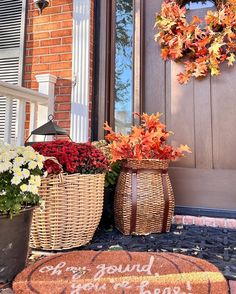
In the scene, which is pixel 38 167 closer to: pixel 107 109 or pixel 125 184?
pixel 125 184

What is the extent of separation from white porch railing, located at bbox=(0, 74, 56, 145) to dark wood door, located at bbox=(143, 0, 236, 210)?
85cm

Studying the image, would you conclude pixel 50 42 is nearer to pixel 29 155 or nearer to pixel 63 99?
pixel 63 99

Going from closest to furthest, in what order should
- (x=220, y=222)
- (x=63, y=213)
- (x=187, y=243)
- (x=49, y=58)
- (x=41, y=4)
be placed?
(x=63, y=213) < (x=187, y=243) < (x=220, y=222) < (x=41, y=4) < (x=49, y=58)

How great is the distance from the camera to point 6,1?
2.81 meters

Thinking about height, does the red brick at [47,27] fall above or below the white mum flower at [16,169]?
above

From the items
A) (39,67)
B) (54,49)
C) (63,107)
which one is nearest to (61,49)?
(54,49)

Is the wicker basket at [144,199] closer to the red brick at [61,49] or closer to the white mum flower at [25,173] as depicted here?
the white mum flower at [25,173]

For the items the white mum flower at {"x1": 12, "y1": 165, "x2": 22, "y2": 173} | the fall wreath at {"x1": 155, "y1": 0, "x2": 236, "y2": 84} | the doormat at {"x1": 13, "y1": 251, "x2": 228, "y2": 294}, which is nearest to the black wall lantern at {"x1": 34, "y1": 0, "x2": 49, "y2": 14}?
the fall wreath at {"x1": 155, "y1": 0, "x2": 236, "y2": 84}

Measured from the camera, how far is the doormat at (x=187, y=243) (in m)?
1.30

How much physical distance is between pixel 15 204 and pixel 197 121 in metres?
1.52

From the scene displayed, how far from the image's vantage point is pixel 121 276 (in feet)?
3.35

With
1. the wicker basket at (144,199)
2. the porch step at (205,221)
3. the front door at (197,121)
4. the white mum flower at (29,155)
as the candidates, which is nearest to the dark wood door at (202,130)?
the front door at (197,121)

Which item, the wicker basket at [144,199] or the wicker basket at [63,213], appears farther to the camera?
the wicker basket at [144,199]

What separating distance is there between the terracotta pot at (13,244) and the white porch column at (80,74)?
1.22 metres
